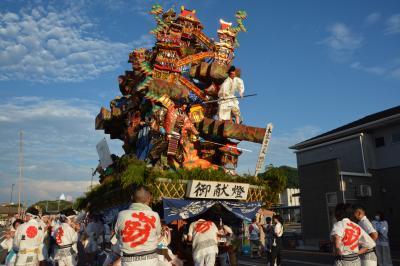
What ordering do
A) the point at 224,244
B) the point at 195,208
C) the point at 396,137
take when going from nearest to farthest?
the point at 224,244
the point at 195,208
the point at 396,137

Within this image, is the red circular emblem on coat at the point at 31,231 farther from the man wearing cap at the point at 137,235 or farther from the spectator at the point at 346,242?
the spectator at the point at 346,242

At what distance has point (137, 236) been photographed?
5133mm

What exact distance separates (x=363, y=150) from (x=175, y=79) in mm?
13921

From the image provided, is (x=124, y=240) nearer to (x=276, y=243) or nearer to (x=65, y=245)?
(x=65, y=245)

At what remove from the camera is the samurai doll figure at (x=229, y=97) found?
16219 millimetres

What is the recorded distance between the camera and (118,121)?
19859 millimetres

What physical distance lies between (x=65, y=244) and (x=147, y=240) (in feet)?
18.8

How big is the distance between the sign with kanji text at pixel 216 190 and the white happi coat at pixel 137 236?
589cm

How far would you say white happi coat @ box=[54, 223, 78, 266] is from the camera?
32.4 feet

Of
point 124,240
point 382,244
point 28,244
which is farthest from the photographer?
point 382,244

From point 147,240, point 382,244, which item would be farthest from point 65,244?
point 382,244

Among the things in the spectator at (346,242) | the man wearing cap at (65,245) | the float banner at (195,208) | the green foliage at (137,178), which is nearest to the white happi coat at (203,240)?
the float banner at (195,208)

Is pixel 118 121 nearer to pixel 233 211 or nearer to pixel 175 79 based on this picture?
pixel 175 79

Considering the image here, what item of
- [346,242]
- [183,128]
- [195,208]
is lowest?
[346,242]
